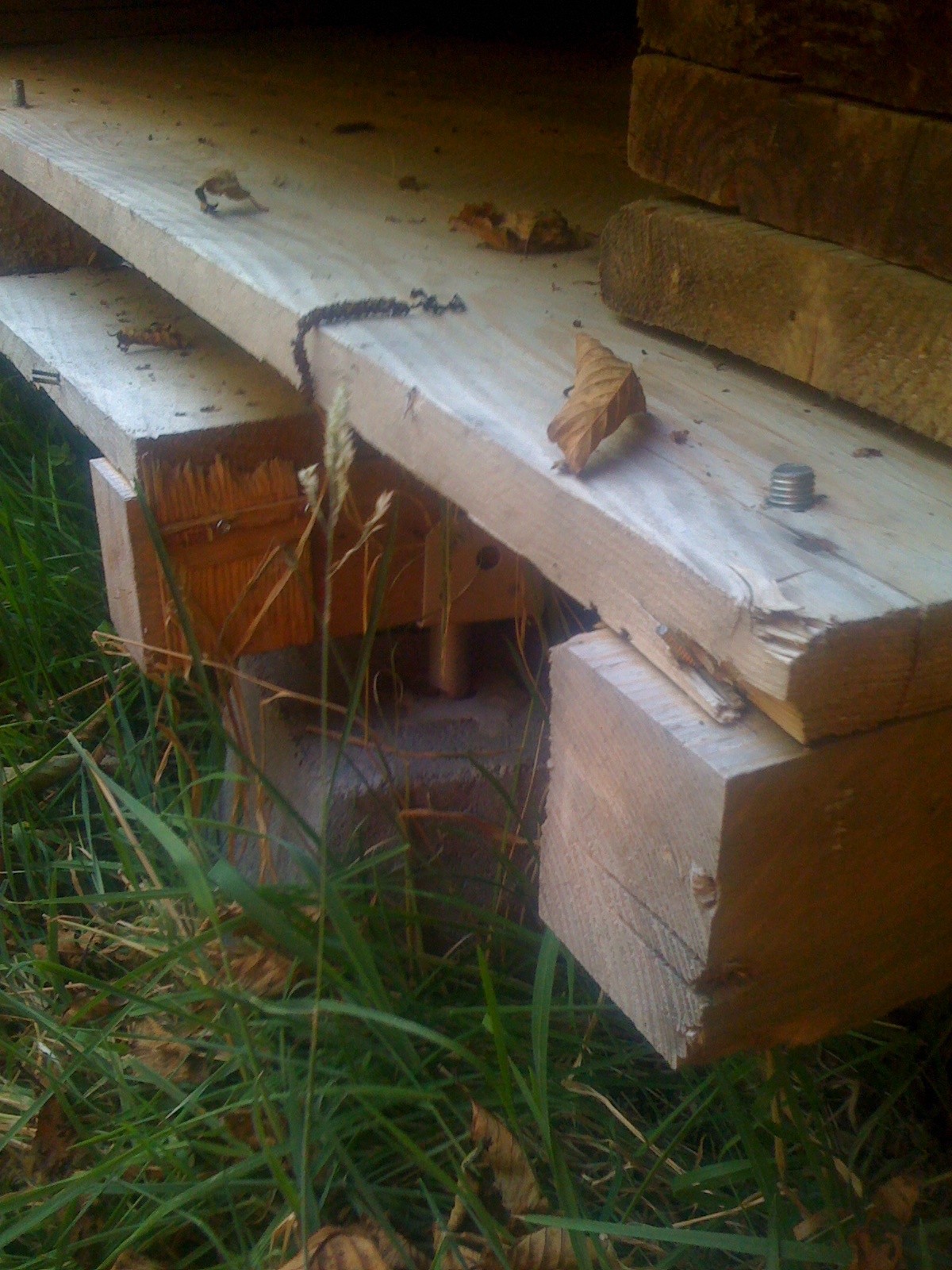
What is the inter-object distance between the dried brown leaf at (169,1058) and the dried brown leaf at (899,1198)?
717 millimetres

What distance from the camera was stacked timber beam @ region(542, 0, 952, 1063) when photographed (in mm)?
710

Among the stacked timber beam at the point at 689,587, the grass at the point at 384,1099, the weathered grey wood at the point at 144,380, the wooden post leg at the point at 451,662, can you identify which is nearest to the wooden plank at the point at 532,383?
the stacked timber beam at the point at 689,587

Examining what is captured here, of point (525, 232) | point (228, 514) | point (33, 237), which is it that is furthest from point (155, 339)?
point (33, 237)

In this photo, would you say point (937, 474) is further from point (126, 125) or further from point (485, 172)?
point (126, 125)

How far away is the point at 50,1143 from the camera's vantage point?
133cm

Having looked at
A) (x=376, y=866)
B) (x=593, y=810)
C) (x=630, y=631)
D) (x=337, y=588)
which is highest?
(x=630, y=631)

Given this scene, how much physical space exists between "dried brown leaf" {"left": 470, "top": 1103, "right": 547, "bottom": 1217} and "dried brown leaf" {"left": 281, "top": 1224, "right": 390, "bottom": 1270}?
13 cm

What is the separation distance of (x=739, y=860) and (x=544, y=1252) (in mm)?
640

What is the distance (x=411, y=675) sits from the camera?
1679 millimetres

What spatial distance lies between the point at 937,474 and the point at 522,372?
0.33m

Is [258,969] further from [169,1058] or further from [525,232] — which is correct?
[525,232]

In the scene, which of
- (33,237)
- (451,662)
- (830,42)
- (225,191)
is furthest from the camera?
(33,237)

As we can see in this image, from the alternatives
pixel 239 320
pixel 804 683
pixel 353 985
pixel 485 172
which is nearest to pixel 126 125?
pixel 485 172

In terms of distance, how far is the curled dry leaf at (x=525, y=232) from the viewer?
137 centimetres
